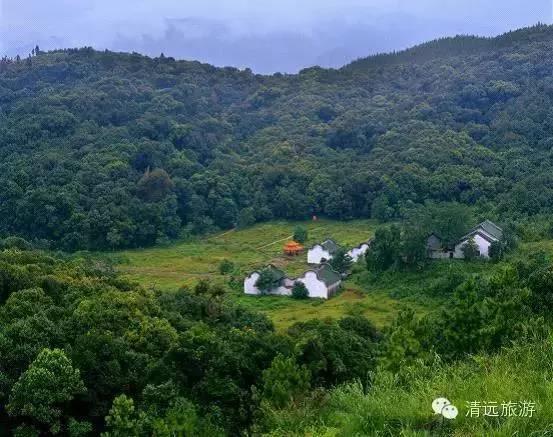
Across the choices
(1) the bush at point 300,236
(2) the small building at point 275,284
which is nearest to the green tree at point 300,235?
(1) the bush at point 300,236

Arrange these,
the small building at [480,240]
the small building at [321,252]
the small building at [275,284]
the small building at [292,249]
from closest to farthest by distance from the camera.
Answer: the small building at [480,240] → the small building at [275,284] → the small building at [321,252] → the small building at [292,249]

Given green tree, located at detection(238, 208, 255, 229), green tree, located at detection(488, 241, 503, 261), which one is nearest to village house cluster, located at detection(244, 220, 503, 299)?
green tree, located at detection(488, 241, 503, 261)

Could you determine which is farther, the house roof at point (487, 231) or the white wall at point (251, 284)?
the white wall at point (251, 284)

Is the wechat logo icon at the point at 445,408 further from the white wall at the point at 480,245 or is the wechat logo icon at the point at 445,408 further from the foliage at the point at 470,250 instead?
the white wall at the point at 480,245

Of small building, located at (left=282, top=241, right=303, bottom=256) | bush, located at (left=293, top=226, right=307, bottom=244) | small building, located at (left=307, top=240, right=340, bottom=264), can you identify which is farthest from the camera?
bush, located at (left=293, top=226, right=307, bottom=244)

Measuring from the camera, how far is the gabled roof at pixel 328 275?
33031mm

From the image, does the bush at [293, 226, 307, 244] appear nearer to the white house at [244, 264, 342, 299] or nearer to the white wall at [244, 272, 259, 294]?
the white house at [244, 264, 342, 299]

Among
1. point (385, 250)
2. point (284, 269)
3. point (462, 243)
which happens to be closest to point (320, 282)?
point (385, 250)

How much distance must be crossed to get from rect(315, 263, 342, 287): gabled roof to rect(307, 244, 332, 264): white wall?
5177 millimetres

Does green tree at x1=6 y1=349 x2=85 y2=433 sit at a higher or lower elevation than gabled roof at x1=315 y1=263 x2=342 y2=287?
higher

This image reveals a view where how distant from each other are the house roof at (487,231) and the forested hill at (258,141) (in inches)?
242

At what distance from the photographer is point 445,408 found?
5641 mm

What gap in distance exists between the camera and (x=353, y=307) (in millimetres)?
29641

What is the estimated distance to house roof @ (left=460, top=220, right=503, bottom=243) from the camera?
3375 centimetres
